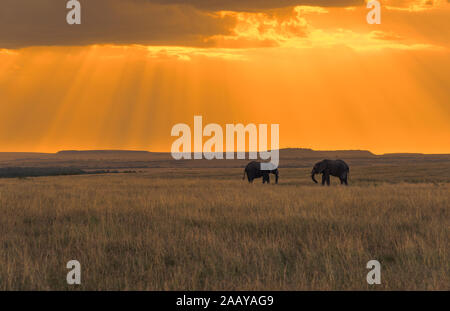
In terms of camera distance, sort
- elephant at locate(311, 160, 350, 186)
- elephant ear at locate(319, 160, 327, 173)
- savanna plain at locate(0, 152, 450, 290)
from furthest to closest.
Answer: elephant ear at locate(319, 160, 327, 173) < elephant at locate(311, 160, 350, 186) < savanna plain at locate(0, 152, 450, 290)

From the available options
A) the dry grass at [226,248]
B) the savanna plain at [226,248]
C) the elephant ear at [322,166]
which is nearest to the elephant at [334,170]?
the elephant ear at [322,166]

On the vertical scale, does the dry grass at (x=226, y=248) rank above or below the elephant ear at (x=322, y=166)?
below

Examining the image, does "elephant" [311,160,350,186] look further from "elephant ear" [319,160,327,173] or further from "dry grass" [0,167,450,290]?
"dry grass" [0,167,450,290]

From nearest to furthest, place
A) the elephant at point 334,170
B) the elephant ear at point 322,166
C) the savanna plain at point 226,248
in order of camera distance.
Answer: the savanna plain at point 226,248 → the elephant at point 334,170 → the elephant ear at point 322,166

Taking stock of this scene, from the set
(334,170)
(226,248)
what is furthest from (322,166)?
(226,248)

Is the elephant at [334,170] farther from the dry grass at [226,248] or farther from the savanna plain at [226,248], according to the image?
the savanna plain at [226,248]

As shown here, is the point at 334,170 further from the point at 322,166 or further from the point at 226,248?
the point at 226,248

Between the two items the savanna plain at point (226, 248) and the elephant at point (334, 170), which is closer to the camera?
the savanna plain at point (226, 248)

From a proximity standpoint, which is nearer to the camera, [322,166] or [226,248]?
[226,248]

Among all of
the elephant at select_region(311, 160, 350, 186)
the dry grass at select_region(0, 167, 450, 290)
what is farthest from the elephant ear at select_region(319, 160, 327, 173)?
the dry grass at select_region(0, 167, 450, 290)

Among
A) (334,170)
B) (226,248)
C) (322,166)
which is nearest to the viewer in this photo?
(226,248)

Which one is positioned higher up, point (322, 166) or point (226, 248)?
point (322, 166)

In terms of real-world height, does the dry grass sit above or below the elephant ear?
below
